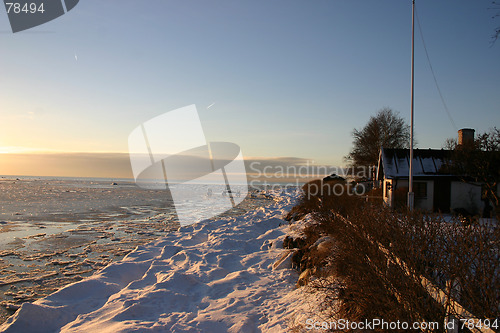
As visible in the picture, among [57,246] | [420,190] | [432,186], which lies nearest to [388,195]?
[420,190]

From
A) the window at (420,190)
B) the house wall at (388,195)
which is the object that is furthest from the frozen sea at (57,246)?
the window at (420,190)

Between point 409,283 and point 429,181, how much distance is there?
67.5 ft

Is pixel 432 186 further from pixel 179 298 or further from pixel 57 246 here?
pixel 57 246

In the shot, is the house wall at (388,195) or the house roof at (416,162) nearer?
the house wall at (388,195)

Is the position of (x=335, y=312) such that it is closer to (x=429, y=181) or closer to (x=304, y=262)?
(x=304, y=262)

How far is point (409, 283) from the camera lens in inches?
160

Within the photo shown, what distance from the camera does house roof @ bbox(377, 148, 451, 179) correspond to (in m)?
22.4

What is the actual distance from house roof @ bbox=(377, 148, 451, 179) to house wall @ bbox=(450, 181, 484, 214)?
111cm

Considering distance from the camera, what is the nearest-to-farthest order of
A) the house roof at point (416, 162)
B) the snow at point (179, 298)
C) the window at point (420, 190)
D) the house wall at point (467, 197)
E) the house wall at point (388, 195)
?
1. the snow at point (179, 298)
2. the house wall at point (467, 197)
3. the house wall at point (388, 195)
4. the window at point (420, 190)
5. the house roof at point (416, 162)

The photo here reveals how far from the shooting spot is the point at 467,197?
21016mm

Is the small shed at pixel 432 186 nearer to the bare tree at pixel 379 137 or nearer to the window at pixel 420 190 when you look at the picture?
the window at pixel 420 190

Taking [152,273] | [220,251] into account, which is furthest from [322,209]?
[152,273]

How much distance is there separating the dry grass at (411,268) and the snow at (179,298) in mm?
1913

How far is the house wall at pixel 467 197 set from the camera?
20.7 metres
